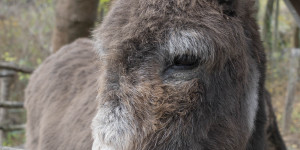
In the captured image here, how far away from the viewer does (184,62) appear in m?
1.90

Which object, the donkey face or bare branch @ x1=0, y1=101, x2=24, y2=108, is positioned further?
bare branch @ x1=0, y1=101, x2=24, y2=108

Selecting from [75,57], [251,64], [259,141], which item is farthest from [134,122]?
[75,57]

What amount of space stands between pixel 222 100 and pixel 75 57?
256 centimetres

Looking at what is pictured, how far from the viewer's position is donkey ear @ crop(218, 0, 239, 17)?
2.01 meters

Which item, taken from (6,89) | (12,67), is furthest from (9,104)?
(12,67)

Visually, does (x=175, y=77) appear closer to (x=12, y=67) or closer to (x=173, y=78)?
(x=173, y=78)

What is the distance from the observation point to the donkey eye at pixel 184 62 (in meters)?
1.89

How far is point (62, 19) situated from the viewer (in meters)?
5.40

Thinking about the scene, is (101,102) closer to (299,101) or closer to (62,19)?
(62,19)

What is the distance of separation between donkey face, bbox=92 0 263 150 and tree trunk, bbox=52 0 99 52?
3.43 meters

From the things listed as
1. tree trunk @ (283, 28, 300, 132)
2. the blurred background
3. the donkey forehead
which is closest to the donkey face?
the donkey forehead

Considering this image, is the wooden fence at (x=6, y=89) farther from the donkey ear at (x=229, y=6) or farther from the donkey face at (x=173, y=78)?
the donkey ear at (x=229, y=6)

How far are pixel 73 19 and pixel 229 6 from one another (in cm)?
373

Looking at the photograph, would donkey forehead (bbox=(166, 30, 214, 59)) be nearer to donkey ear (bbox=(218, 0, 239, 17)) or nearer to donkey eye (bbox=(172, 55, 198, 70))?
donkey eye (bbox=(172, 55, 198, 70))
